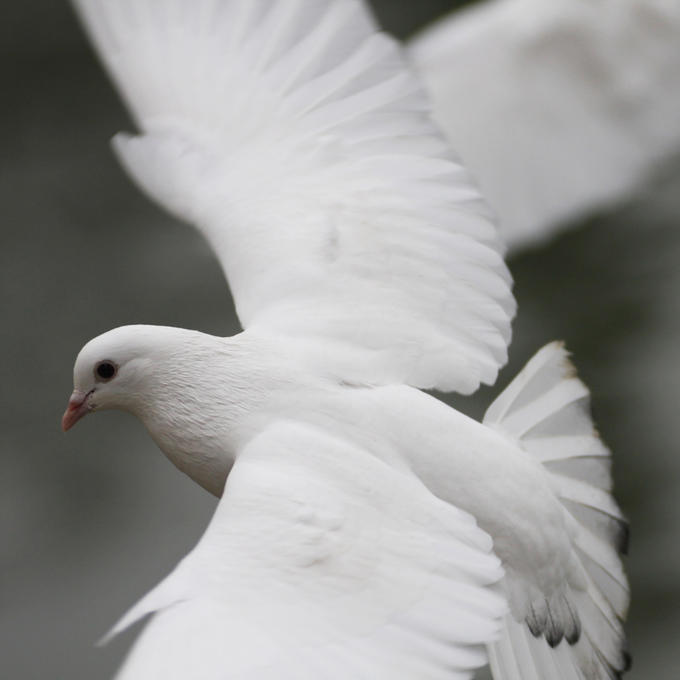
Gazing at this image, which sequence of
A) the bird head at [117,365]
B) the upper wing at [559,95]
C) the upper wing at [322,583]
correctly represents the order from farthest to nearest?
the upper wing at [559,95]
the bird head at [117,365]
the upper wing at [322,583]

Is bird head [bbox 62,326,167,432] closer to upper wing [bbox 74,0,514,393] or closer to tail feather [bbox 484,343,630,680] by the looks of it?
upper wing [bbox 74,0,514,393]

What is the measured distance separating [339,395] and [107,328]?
402 centimetres

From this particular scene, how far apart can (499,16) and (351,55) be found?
4.55ft

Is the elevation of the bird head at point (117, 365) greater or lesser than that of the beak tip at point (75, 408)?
greater

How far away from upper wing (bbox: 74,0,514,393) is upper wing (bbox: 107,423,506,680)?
33 centimetres

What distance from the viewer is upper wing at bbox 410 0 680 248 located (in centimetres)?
393

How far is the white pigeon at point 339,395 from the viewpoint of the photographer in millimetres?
2029

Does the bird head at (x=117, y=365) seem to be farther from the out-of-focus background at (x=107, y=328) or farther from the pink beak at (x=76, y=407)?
the out-of-focus background at (x=107, y=328)

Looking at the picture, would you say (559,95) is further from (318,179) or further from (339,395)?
(339,395)

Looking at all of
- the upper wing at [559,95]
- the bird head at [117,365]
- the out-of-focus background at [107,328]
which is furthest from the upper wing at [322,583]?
the out-of-focus background at [107,328]

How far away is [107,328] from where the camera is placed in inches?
248

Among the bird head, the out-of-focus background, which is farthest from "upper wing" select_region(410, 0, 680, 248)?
the bird head

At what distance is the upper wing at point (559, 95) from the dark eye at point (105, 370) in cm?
162

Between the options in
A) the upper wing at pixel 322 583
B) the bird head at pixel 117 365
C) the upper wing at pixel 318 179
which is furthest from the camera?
the upper wing at pixel 318 179
